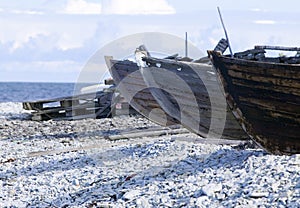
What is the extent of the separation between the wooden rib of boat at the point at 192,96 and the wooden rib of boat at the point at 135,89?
2.04ft

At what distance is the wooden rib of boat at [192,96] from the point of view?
12070 mm

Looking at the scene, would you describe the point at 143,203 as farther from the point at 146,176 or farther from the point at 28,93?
the point at 28,93

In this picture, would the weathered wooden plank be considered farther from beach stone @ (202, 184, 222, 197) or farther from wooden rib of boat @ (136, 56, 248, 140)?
wooden rib of boat @ (136, 56, 248, 140)

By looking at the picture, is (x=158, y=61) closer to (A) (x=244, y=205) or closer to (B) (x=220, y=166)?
(B) (x=220, y=166)

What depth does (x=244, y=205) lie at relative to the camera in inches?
270

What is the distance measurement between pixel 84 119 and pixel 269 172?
12.1m

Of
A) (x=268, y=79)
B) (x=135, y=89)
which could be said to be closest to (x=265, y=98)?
(x=268, y=79)

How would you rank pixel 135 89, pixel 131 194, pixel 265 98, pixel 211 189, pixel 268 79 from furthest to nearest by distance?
pixel 135 89
pixel 265 98
pixel 268 79
pixel 131 194
pixel 211 189

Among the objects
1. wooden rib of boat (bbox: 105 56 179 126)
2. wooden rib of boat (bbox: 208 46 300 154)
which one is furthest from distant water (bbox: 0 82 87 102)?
wooden rib of boat (bbox: 208 46 300 154)

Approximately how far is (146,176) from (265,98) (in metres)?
1.91

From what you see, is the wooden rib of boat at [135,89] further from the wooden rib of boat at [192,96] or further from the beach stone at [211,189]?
the beach stone at [211,189]

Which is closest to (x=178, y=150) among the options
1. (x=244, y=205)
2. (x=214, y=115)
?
(x=214, y=115)

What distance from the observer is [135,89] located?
14.6 m

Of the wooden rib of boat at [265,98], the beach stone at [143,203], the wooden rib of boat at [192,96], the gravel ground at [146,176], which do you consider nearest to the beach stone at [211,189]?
the gravel ground at [146,176]
